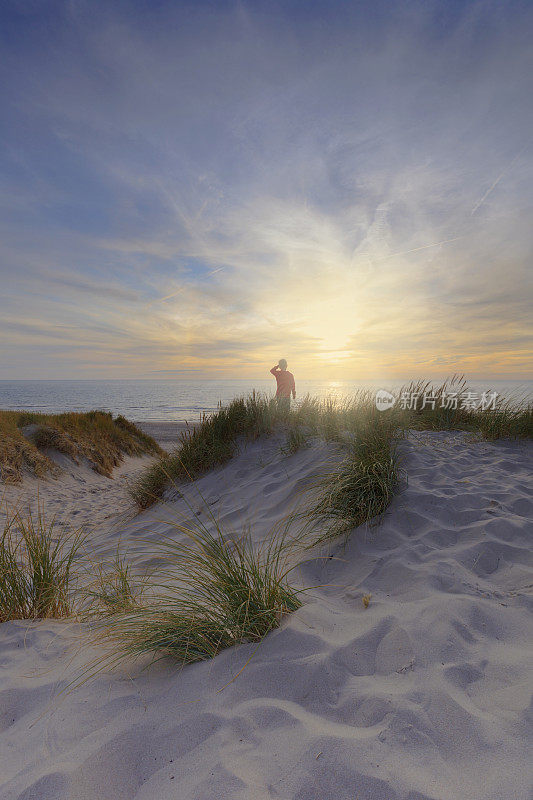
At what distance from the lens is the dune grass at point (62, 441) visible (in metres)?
8.45

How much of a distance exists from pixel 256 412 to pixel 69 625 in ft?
15.4

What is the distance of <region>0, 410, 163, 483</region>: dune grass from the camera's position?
27.7 ft

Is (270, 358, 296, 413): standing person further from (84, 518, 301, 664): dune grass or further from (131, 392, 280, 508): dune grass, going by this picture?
(84, 518, 301, 664): dune grass

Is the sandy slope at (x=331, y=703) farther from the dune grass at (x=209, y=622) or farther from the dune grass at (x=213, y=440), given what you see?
the dune grass at (x=213, y=440)

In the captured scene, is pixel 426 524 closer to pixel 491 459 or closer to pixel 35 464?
pixel 491 459

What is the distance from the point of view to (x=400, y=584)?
2.62 m

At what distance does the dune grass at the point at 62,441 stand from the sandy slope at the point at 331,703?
22.3ft

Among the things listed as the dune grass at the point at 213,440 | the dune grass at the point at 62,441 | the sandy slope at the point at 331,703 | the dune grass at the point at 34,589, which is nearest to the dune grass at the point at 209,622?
the sandy slope at the point at 331,703

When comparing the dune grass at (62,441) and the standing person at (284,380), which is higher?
the standing person at (284,380)

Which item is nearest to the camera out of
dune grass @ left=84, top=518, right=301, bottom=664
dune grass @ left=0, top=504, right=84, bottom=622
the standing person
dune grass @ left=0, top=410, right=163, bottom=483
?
dune grass @ left=84, top=518, right=301, bottom=664

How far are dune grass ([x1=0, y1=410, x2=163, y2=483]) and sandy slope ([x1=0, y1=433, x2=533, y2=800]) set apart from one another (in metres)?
6.80

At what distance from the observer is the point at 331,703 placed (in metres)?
1.67

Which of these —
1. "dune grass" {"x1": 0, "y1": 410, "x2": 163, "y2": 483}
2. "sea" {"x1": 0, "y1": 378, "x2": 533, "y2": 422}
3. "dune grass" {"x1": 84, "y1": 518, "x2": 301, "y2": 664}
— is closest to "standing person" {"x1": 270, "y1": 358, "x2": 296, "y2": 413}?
"sea" {"x1": 0, "y1": 378, "x2": 533, "y2": 422}

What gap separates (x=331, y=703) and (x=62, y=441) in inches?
389
